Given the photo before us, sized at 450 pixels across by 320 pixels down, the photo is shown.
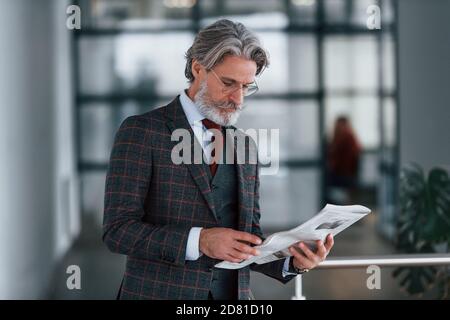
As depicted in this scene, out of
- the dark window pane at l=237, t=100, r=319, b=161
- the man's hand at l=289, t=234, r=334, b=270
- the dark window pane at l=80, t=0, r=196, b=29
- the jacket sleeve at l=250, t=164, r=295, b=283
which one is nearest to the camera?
the man's hand at l=289, t=234, r=334, b=270

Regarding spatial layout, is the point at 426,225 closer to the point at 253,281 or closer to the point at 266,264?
the point at 253,281

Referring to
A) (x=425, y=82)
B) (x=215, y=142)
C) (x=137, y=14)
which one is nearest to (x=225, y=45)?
(x=215, y=142)

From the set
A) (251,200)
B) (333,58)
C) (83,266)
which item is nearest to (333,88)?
(333,58)

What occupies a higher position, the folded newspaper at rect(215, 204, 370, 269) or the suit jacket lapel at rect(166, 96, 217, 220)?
the suit jacket lapel at rect(166, 96, 217, 220)

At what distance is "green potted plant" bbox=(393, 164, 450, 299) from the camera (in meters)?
3.29

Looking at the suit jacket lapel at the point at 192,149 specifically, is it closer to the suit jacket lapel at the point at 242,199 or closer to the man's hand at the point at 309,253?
the suit jacket lapel at the point at 242,199

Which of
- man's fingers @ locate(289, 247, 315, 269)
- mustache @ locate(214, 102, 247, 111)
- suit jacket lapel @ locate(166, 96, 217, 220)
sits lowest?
man's fingers @ locate(289, 247, 315, 269)

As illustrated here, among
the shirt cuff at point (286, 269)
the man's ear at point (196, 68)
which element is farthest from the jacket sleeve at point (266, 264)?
the man's ear at point (196, 68)

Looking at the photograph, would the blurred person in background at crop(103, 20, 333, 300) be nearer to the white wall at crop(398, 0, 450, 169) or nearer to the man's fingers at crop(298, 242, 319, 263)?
the man's fingers at crop(298, 242, 319, 263)

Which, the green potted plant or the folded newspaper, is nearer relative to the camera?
the folded newspaper

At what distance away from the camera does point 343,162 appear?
460 centimetres

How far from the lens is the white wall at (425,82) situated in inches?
137

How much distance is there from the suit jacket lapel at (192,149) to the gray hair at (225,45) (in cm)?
11

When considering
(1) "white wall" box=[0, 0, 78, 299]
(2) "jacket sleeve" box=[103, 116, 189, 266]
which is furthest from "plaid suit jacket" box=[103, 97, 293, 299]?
(1) "white wall" box=[0, 0, 78, 299]
